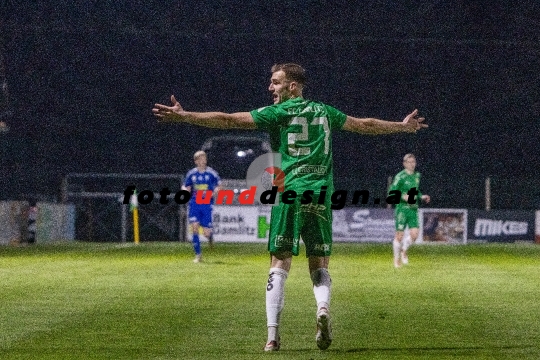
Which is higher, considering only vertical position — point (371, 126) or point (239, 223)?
point (371, 126)

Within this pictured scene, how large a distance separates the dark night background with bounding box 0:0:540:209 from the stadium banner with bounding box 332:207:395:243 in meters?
12.1

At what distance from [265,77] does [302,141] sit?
48739 millimetres

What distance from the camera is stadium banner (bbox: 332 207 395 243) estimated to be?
35719mm

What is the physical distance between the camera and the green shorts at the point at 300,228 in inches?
310

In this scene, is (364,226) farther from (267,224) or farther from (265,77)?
(265,77)

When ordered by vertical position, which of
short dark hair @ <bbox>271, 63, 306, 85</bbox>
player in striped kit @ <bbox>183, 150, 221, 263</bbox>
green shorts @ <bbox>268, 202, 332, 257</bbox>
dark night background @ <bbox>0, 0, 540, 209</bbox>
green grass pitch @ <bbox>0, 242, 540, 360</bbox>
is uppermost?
dark night background @ <bbox>0, 0, 540, 209</bbox>

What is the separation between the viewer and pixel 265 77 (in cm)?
5647

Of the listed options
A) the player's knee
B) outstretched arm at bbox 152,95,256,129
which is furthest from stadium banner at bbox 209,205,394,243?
outstretched arm at bbox 152,95,256,129

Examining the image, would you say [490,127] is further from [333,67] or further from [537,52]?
[333,67]

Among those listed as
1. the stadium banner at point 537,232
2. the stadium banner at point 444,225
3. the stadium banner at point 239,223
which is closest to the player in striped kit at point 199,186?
the stadium banner at point 239,223

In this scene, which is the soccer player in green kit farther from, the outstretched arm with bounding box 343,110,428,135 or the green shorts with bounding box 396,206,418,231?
the green shorts with bounding box 396,206,418,231

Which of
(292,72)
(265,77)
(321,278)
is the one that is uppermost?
(265,77)

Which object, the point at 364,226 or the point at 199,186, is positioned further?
the point at 364,226

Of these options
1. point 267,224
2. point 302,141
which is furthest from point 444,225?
point 302,141
